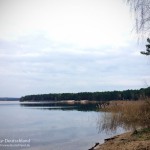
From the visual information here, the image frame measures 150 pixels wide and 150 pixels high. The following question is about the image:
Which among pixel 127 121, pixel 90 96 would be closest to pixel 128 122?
pixel 127 121

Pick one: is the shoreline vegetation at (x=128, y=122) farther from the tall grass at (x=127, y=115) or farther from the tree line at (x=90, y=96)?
the tree line at (x=90, y=96)

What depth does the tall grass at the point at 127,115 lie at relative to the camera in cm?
1660

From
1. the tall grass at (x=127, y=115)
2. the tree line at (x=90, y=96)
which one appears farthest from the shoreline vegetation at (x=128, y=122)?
the tree line at (x=90, y=96)

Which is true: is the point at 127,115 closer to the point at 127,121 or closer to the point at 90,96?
the point at 127,121

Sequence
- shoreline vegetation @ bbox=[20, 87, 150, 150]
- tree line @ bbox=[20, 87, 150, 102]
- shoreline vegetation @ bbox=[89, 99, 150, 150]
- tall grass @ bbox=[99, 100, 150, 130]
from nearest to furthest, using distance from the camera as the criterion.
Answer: shoreline vegetation @ bbox=[20, 87, 150, 150]
shoreline vegetation @ bbox=[89, 99, 150, 150]
tall grass @ bbox=[99, 100, 150, 130]
tree line @ bbox=[20, 87, 150, 102]

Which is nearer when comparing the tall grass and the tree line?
the tall grass

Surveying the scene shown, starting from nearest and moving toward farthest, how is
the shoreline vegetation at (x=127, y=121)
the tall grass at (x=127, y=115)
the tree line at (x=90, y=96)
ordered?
the shoreline vegetation at (x=127, y=121) → the tall grass at (x=127, y=115) → the tree line at (x=90, y=96)

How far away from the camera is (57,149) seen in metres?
15.2

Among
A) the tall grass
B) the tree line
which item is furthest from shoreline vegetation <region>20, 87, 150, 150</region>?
the tree line

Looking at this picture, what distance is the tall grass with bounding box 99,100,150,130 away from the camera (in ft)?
54.5

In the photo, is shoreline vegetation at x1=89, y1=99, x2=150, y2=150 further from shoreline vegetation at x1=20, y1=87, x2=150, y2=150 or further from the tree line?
the tree line

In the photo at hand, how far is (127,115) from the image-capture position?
749 inches

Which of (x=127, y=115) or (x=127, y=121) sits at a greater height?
(x=127, y=115)

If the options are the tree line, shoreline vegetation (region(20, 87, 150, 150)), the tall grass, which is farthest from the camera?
the tree line
